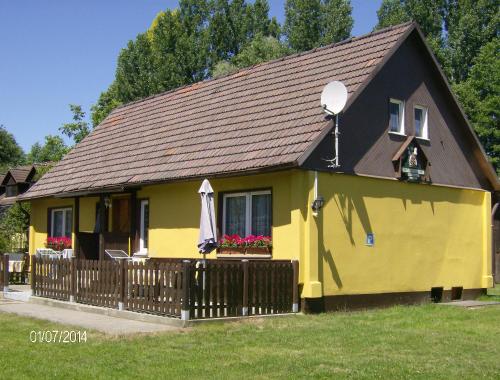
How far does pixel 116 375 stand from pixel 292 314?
20.1 ft

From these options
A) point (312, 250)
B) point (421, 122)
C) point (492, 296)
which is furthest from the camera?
point (492, 296)

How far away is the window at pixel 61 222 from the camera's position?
22525mm

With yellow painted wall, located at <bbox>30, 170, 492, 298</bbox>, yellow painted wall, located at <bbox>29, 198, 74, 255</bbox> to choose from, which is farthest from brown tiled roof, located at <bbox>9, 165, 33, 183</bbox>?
yellow painted wall, located at <bbox>30, 170, 492, 298</bbox>

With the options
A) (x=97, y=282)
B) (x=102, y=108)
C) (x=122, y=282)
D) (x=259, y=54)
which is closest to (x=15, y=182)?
(x=102, y=108)

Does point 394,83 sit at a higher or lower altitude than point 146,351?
higher

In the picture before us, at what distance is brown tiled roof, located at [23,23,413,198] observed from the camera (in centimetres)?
1522

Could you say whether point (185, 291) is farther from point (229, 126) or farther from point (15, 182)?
point (15, 182)

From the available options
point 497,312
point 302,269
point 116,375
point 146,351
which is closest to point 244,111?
point 302,269

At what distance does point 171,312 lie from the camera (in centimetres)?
1283

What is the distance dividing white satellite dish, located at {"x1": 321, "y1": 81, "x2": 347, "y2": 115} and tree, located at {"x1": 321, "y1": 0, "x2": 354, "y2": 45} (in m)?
31.4

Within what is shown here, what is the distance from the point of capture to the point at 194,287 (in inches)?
493

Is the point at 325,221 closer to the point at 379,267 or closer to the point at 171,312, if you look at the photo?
the point at 379,267

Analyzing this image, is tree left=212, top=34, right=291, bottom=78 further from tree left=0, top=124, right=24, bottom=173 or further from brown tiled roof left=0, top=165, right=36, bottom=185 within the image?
tree left=0, top=124, right=24, bottom=173

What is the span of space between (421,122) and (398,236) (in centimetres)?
325
